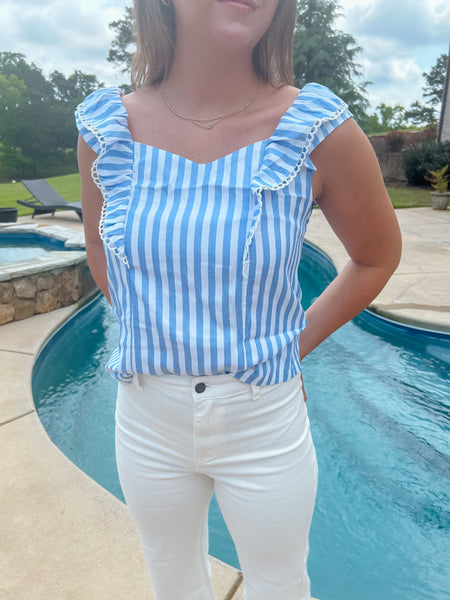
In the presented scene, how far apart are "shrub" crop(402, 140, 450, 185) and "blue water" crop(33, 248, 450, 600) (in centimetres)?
1206

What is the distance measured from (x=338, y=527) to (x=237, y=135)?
236 centimetres

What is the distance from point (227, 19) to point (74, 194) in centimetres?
1824

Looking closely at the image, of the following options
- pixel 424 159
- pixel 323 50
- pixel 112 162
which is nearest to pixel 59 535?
pixel 112 162

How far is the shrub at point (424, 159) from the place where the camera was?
15.3 meters

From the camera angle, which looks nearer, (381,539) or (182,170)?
(182,170)

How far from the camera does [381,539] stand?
259 centimetres

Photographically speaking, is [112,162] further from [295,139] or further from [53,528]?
[53,528]

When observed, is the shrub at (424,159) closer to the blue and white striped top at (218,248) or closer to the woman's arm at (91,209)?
the woman's arm at (91,209)

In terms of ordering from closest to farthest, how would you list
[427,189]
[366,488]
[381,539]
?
[381,539] < [366,488] < [427,189]

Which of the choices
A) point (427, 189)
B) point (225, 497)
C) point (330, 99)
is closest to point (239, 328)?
point (225, 497)

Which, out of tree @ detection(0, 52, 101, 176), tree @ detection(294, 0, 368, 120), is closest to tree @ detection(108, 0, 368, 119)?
tree @ detection(294, 0, 368, 120)

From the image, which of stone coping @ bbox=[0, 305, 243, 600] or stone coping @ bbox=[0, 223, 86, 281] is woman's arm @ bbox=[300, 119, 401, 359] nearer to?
stone coping @ bbox=[0, 305, 243, 600]

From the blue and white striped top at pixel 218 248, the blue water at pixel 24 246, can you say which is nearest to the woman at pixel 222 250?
the blue and white striped top at pixel 218 248

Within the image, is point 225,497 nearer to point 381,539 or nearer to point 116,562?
point 116,562
